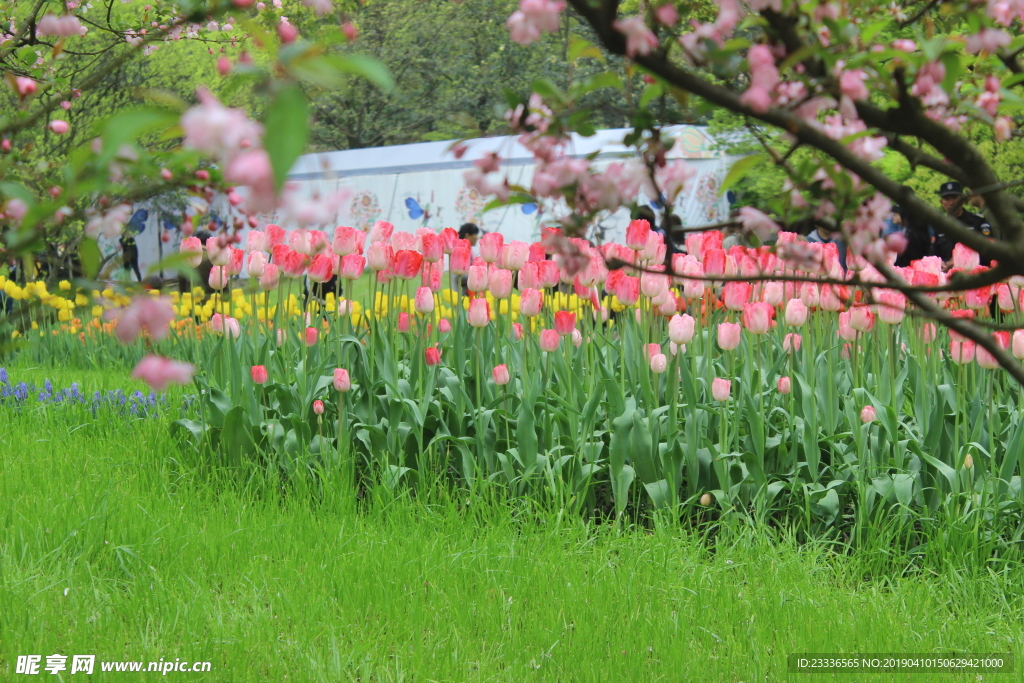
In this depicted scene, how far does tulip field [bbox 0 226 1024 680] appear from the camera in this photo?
2746 mm

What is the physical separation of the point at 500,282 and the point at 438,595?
149 cm

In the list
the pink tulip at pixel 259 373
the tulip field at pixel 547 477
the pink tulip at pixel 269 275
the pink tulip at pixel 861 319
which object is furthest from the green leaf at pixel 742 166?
the pink tulip at pixel 269 275

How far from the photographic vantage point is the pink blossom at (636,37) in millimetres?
1151

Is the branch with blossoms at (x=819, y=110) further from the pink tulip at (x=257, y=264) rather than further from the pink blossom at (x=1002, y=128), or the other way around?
the pink tulip at (x=257, y=264)

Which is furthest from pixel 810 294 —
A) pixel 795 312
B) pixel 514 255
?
pixel 514 255

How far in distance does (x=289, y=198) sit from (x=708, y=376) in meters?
3.20

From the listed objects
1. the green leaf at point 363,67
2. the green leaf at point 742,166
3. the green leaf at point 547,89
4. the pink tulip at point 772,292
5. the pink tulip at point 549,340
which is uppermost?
the green leaf at point 547,89

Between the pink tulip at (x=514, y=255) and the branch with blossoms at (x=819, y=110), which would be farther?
the pink tulip at (x=514, y=255)

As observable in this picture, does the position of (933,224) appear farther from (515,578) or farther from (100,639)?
(100,639)

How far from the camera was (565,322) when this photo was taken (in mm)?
3904

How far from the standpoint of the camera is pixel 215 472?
Answer: 3.91 m

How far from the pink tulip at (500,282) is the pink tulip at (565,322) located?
25 centimetres

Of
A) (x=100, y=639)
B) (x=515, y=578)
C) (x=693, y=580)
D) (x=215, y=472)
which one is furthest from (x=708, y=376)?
(x=100, y=639)

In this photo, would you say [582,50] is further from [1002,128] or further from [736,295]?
[736,295]
